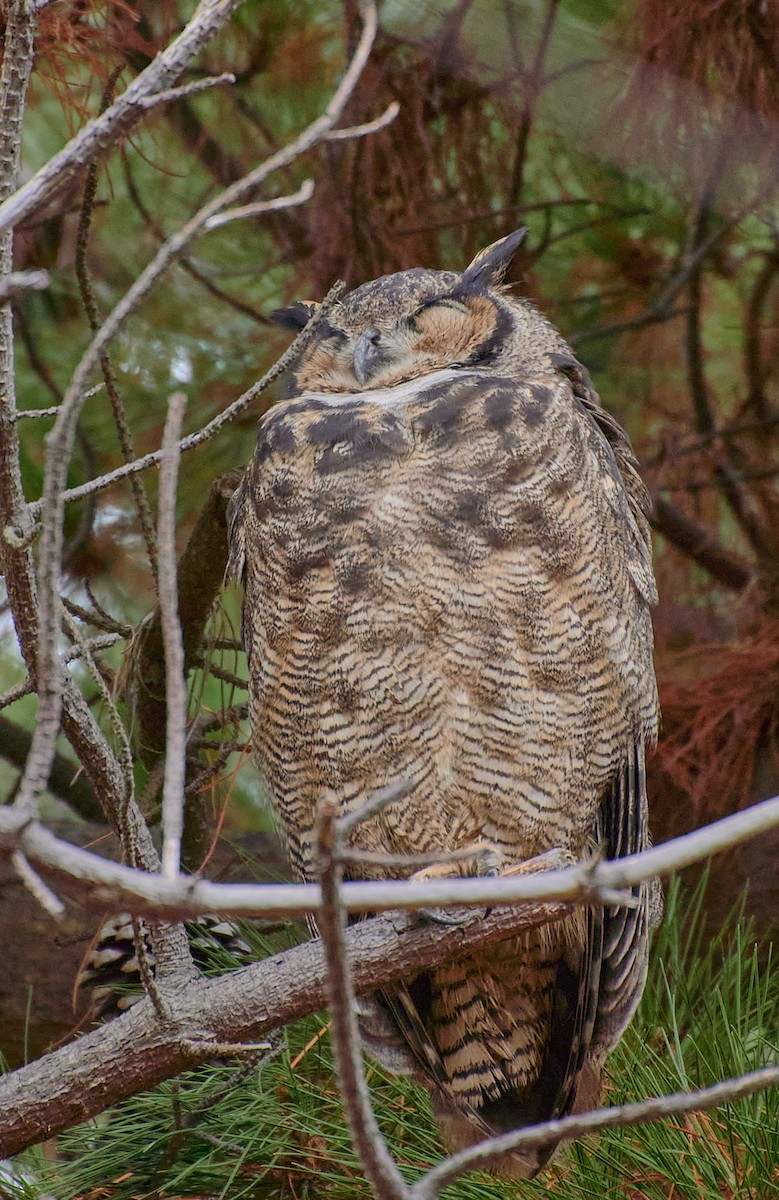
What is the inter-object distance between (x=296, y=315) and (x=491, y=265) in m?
0.34

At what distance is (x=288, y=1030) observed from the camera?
205 centimetres

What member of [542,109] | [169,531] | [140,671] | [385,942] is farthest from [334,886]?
[542,109]

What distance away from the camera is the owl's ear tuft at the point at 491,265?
81.8 inches

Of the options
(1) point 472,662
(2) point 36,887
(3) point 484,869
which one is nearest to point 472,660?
(1) point 472,662

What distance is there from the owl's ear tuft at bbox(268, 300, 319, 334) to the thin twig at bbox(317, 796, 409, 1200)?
151 cm

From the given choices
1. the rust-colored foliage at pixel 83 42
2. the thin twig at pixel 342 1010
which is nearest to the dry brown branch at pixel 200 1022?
the thin twig at pixel 342 1010

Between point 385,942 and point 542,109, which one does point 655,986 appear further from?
point 542,109

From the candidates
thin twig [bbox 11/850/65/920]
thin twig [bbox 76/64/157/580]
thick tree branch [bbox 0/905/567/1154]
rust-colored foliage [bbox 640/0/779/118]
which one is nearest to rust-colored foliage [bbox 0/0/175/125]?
thin twig [bbox 76/64/157/580]

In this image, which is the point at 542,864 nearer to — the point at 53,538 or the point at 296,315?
the point at 53,538

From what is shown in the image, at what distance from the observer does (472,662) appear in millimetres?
1702

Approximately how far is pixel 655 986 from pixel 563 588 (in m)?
0.83

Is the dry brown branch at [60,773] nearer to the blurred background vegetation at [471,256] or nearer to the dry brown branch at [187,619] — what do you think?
the blurred background vegetation at [471,256]

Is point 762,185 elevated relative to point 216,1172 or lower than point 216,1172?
elevated

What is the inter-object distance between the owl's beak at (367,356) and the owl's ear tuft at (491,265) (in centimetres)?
18
